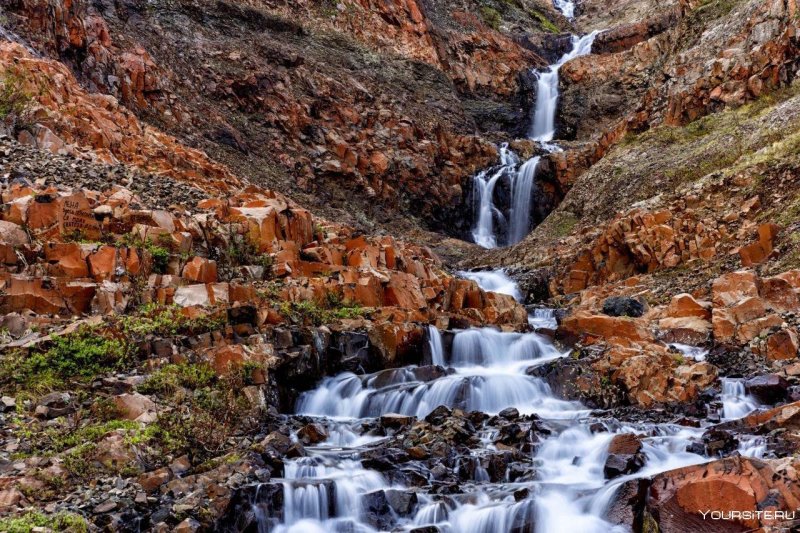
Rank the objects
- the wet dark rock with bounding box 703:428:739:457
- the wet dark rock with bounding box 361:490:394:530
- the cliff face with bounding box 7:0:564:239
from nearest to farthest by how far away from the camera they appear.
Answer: the wet dark rock with bounding box 361:490:394:530, the wet dark rock with bounding box 703:428:739:457, the cliff face with bounding box 7:0:564:239

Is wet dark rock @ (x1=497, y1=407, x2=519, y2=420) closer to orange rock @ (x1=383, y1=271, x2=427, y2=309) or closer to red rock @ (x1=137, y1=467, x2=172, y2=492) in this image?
orange rock @ (x1=383, y1=271, x2=427, y2=309)

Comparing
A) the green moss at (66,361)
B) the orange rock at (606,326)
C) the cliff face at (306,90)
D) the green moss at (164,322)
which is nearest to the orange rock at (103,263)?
the green moss at (164,322)

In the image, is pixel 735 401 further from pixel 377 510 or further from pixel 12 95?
pixel 12 95

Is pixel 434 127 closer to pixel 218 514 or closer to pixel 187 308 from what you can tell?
pixel 187 308

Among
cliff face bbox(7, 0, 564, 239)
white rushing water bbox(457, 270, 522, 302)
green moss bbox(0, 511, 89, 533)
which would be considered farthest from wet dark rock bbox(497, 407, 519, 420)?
cliff face bbox(7, 0, 564, 239)

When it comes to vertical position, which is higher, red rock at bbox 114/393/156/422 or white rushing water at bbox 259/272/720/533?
red rock at bbox 114/393/156/422

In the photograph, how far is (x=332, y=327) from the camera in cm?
1348

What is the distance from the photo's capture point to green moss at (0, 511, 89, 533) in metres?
6.74

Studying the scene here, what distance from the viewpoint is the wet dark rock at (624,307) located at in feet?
49.6

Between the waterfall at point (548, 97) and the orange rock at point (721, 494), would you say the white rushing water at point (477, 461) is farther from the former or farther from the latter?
the waterfall at point (548, 97)

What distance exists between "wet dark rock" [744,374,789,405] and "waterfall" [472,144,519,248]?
21840mm

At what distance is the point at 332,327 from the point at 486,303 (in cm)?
546

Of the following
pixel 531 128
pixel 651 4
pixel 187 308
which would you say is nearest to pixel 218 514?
pixel 187 308

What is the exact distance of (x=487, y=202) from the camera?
112ft
